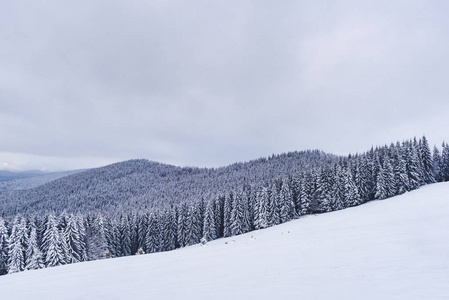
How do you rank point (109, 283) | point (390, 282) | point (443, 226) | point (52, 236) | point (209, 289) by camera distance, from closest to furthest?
point (390, 282) → point (209, 289) → point (109, 283) → point (443, 226) → point (52, 236)

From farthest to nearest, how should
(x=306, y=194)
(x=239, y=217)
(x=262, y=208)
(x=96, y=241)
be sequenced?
(x=306, y=194) < (x=239, y=217) < (x=262, y=208) < (x=96, y=241)

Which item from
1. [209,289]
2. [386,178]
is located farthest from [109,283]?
[386,178]

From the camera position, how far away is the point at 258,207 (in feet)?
212

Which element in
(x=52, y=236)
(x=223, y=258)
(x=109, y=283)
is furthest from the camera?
(x=52, y=236)

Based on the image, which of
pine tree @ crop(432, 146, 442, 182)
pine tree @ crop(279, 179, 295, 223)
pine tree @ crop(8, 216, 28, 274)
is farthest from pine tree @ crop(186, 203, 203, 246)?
pine tree @ crop(432, 146, 442, 182)

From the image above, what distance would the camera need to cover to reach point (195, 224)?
219 ft

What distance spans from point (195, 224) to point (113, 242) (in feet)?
77.3

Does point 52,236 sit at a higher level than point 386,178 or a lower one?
lower

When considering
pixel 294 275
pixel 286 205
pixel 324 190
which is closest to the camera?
pixel 294 275

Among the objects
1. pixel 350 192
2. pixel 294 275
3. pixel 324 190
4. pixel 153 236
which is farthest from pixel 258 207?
pixel 294 275

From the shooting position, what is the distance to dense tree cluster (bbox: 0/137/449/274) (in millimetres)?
54781

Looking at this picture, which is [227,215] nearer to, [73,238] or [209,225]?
[209,225]

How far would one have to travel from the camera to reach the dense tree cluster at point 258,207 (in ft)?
180

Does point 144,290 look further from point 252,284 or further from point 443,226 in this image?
point 443,226
